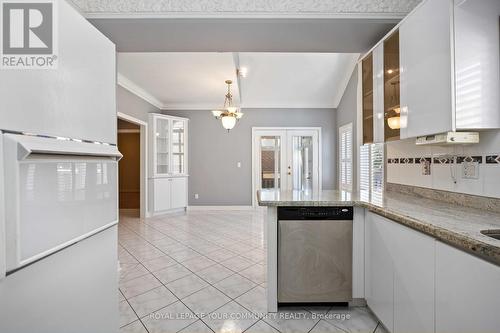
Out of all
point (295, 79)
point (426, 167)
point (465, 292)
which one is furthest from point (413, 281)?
point (295, 79)

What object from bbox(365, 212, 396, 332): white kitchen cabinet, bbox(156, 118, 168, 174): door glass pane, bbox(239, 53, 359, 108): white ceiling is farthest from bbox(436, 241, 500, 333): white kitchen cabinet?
bbox(156, 118, 168, 174): door glass pane

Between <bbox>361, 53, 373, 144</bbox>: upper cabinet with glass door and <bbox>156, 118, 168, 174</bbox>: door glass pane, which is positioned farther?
<bbox>156, 118, 168, 174</bbox>: door glass pane

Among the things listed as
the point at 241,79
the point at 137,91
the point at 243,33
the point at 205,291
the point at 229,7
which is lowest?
the point at 205,291

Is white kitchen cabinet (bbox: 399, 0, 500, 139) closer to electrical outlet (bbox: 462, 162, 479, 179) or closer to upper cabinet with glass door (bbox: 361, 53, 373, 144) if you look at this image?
electrical outlet (bbox: 462, 162, 479, 179)

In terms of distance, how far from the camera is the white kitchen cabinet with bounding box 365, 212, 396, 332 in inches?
59.2

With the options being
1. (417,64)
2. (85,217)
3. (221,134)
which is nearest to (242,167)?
(221,134)

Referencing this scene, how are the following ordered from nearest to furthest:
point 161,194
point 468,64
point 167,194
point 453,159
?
point 468,64, point 453,159, point 161,194, point 167,194

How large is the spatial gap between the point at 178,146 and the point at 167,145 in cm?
28

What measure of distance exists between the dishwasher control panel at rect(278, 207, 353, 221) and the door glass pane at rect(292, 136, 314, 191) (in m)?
4.20

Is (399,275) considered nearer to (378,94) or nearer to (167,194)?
(378,94)

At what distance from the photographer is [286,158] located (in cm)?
604

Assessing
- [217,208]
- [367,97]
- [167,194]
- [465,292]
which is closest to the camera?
[465,292]

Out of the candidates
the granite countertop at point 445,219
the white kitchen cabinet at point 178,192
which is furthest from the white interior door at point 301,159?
the granite countertop at point 445,219

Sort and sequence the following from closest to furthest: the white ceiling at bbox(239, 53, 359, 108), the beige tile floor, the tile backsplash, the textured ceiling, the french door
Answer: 1. the tile backsplash
2. the beige tile floor
3. the textured ceiling
4. the white ceiling at bbox(239, 53, 359, 108)
5. the french door
